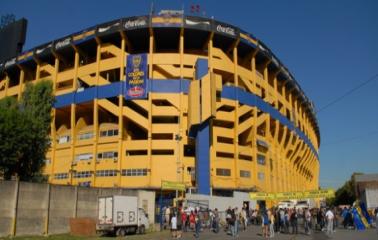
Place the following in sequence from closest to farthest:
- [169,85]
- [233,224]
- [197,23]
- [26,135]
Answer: [233,224] → [26,135] → [169,85] → [197,23]

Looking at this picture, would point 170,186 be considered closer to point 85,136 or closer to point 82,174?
point 82,174

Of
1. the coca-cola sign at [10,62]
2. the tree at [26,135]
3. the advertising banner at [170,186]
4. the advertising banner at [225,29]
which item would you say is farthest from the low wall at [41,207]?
the coca-cola sign at [10,62]

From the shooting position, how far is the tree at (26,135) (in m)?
33.1

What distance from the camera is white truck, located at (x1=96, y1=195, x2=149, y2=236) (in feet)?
82.0

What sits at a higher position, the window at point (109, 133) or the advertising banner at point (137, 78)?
the advertising banner at point (137, 78)

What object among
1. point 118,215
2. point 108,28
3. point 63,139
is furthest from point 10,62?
point 118,215

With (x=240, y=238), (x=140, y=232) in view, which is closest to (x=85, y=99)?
(x=140, y=232)

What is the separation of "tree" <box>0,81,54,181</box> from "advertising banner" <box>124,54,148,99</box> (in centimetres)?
1389

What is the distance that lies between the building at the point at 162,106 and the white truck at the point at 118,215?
22220 mm

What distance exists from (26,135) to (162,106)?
21.3m

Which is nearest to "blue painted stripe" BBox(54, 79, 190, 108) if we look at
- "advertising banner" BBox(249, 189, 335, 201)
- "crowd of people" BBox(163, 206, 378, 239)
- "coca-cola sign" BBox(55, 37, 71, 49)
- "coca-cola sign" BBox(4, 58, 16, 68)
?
"coca-cola sign" BBox(55, 37, 71, 49)

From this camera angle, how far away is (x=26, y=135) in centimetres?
3394

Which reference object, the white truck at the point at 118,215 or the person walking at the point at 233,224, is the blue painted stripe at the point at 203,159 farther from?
the person walking at the point at 233,224

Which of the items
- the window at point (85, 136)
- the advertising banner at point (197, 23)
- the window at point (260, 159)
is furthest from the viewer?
the window at point (260, 159)
